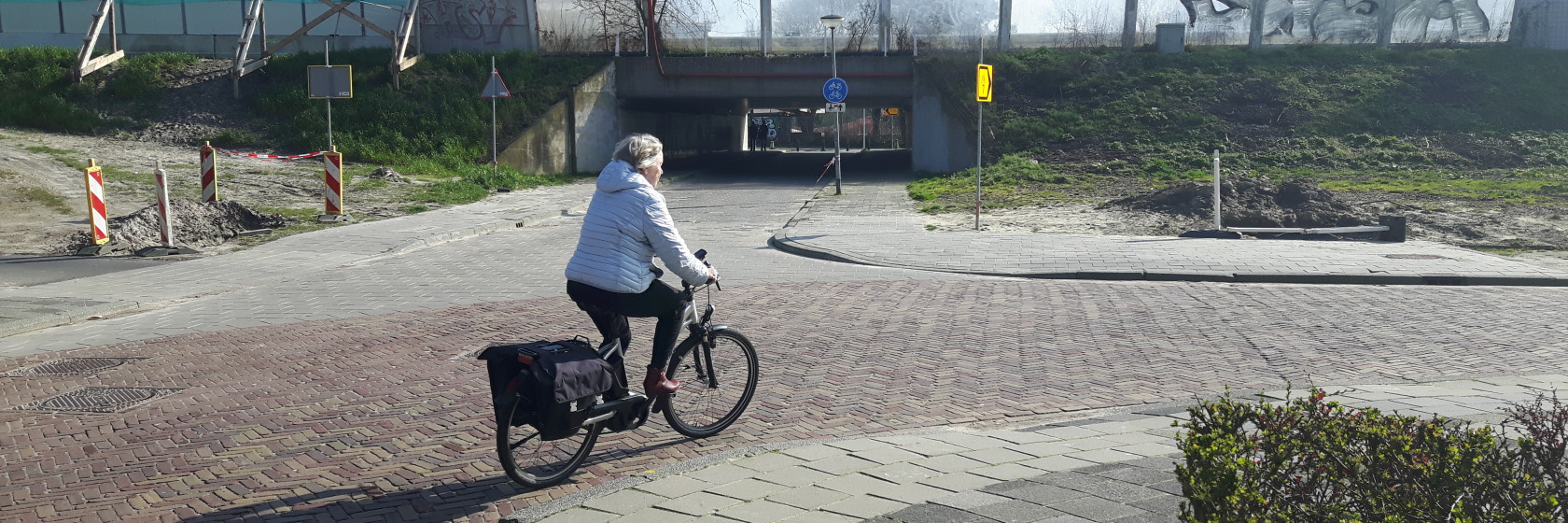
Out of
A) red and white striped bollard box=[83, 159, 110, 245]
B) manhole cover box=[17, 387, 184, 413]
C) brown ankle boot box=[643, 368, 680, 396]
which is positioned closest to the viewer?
brown ankle boot box=[643, 368, 680, 396]

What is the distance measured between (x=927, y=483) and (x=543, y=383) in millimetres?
1610

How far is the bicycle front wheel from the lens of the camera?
550cm

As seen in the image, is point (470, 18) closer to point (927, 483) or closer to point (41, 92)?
point (41, 92)

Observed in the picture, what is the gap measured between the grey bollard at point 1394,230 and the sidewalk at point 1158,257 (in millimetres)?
394

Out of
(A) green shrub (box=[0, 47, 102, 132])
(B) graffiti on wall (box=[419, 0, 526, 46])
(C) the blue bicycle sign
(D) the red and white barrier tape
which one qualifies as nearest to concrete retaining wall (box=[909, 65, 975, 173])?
(C) the blue bicycle sign

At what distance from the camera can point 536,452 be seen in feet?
15.6

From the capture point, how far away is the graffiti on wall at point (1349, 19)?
37.7 m

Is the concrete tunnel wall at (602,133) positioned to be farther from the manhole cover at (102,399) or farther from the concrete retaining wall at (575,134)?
the manhole cover at (102,399)

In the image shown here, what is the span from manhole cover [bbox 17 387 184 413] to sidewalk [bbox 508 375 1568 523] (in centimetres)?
351

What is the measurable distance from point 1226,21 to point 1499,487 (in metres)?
38.8

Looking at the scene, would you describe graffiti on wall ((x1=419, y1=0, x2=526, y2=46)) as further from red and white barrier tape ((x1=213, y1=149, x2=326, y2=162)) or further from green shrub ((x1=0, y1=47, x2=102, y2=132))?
green shrub ((x1=0, y1=47, x2=102, y2=132))

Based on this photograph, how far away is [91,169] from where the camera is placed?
14062 millimetres

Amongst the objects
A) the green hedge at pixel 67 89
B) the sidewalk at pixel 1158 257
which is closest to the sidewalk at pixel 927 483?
the sidewalk at pixel 1158 257

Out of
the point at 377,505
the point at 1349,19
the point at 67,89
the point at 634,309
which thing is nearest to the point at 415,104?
the point at 67,89
